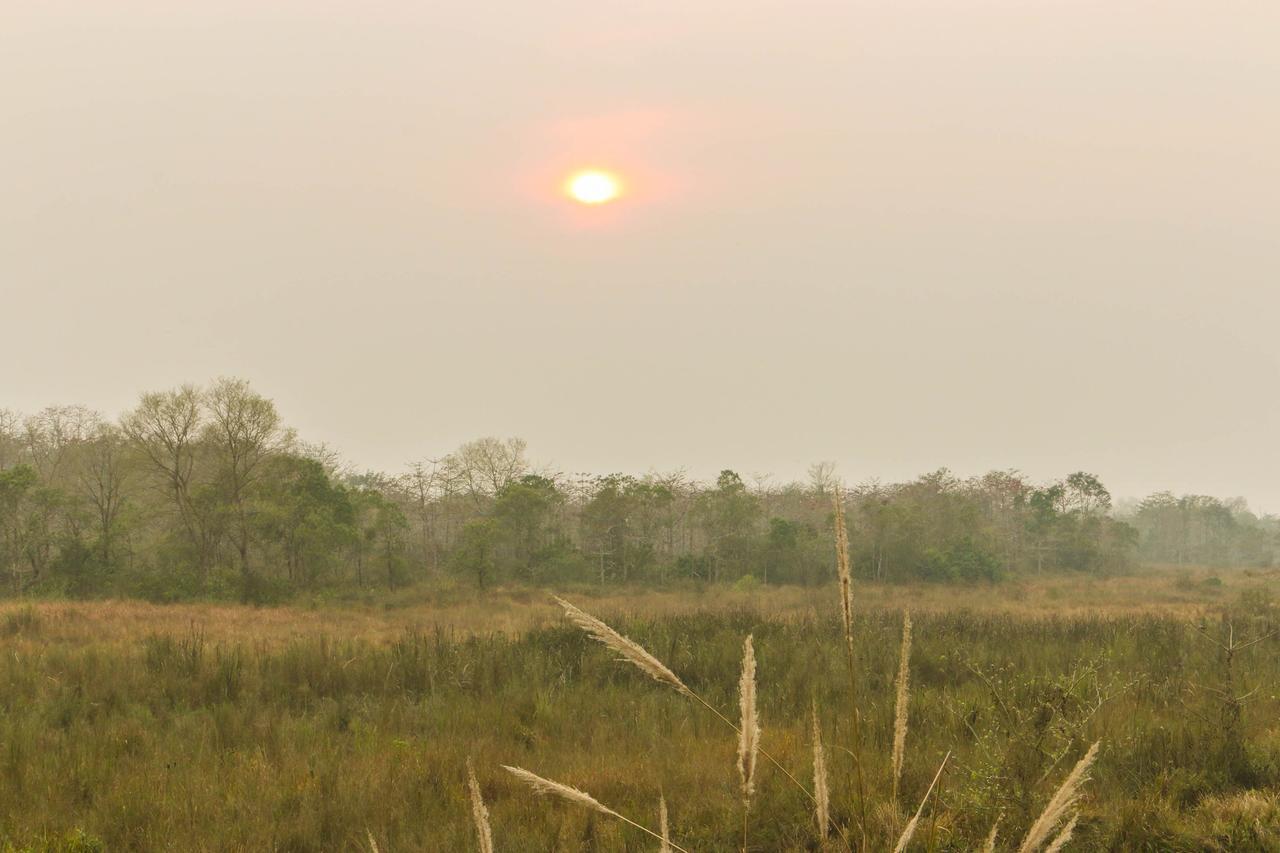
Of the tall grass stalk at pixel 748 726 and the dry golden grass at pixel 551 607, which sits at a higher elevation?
the tall grass stalk at pixel 748 726

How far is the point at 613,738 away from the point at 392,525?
29.6m

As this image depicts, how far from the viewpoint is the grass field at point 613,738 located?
509 centimetres

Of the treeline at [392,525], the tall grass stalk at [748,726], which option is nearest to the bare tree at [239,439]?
the treeline at [392,525]

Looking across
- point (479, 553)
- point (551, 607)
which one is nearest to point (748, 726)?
point (551, 607)

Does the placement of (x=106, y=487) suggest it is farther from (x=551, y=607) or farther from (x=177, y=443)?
(x=551, y=607)

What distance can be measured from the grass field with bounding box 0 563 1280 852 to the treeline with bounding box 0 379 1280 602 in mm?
19185

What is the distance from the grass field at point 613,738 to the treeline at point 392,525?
755 inches

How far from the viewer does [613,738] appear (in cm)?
732

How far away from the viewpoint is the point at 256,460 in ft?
109

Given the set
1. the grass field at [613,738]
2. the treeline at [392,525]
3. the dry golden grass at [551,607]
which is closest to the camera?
the grass field at [613,738]

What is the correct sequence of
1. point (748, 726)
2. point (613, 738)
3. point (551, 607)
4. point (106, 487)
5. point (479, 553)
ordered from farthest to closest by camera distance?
point (479, 553), point (106, 487), point (551, 607), point (613, 738), point (748, 726)

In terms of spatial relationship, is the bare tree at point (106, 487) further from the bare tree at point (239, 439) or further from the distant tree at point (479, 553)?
the distant tree at point (479, 553)

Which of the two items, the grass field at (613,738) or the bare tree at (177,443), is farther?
the bare tree at (177,443)

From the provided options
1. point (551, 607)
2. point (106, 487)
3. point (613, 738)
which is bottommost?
point (551, 607)
